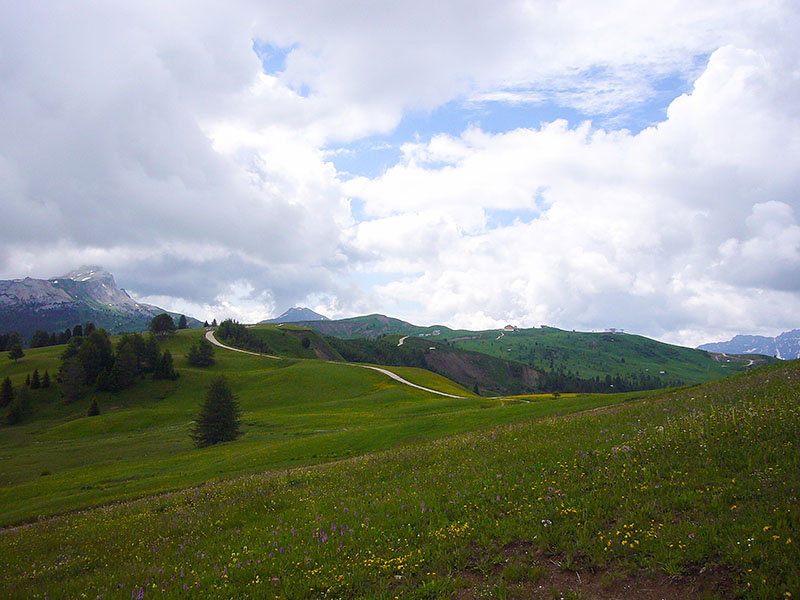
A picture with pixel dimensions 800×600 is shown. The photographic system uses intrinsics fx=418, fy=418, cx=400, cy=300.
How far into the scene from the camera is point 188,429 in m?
68.8

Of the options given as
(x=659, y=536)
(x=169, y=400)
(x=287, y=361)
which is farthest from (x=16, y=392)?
(x=659, y=536)

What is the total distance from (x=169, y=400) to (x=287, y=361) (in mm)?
37886

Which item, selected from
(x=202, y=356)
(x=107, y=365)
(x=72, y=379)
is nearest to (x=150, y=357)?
(x=107, y=365)

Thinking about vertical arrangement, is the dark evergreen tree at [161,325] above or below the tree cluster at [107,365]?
above

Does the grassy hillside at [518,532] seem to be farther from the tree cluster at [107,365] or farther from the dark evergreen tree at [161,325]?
the dark evergreen tree at [161,325]

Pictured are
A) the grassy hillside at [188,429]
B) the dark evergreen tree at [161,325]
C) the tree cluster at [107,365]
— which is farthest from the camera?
the dark evergreen tree at [161,325]

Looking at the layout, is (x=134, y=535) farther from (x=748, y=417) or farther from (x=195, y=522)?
(x=748, y=417)

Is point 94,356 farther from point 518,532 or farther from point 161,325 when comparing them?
point 518,532

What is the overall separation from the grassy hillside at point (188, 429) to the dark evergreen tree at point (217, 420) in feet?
7.07

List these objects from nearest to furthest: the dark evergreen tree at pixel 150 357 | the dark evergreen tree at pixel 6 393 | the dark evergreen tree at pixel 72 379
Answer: the dark evergreen tree at pixel 6 393, the dark evergreen tree at pixel 72 379, the dark evergreen tree at pixel 150 357

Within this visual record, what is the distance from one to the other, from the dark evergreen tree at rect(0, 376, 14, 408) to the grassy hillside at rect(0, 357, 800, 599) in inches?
4549

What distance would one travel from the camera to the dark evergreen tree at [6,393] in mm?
99375

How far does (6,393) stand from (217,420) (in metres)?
82.6

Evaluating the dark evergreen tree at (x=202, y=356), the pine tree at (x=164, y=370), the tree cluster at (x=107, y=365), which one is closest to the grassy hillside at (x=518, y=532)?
the pine tree at (x=164, y=370)
